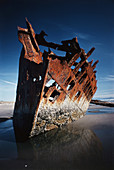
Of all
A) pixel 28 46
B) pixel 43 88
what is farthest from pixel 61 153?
pixel 28 46

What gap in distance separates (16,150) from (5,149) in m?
0.26

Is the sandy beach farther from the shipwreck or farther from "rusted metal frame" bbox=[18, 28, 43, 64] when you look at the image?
"rusted metal frame" bbox=[18, 28, 43, 64]

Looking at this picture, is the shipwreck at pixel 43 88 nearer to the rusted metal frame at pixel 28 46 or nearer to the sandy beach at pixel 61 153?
the rusted metal frame at pixel 28 46

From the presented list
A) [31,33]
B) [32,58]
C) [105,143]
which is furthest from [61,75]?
[105,143]

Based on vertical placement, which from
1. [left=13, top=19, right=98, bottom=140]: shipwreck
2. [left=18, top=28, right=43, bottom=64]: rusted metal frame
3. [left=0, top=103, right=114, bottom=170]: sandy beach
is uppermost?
[left=18, top=28, right=43, bottom=64]: rusted metal frame

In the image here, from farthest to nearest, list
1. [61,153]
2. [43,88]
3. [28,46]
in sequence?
[28,46] → [43,88] → [61,153]

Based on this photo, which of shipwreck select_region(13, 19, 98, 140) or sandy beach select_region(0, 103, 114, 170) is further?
shipwreck select_region(13, 19, 98, 140)

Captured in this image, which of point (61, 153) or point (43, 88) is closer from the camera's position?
point (61, 153)

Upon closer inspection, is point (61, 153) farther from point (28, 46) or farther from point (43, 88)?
point (28, 46)

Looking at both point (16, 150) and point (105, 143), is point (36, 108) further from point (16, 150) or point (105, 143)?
point (105, 143)

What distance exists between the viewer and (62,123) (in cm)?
356

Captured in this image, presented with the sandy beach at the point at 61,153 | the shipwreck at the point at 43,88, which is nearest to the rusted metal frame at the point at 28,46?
the shipwreck at the point at 43,88

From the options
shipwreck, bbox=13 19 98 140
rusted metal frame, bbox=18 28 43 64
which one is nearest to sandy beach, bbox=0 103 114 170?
shipwreck, bbox=13 19 98 140

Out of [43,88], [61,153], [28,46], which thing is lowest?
[61,153]
